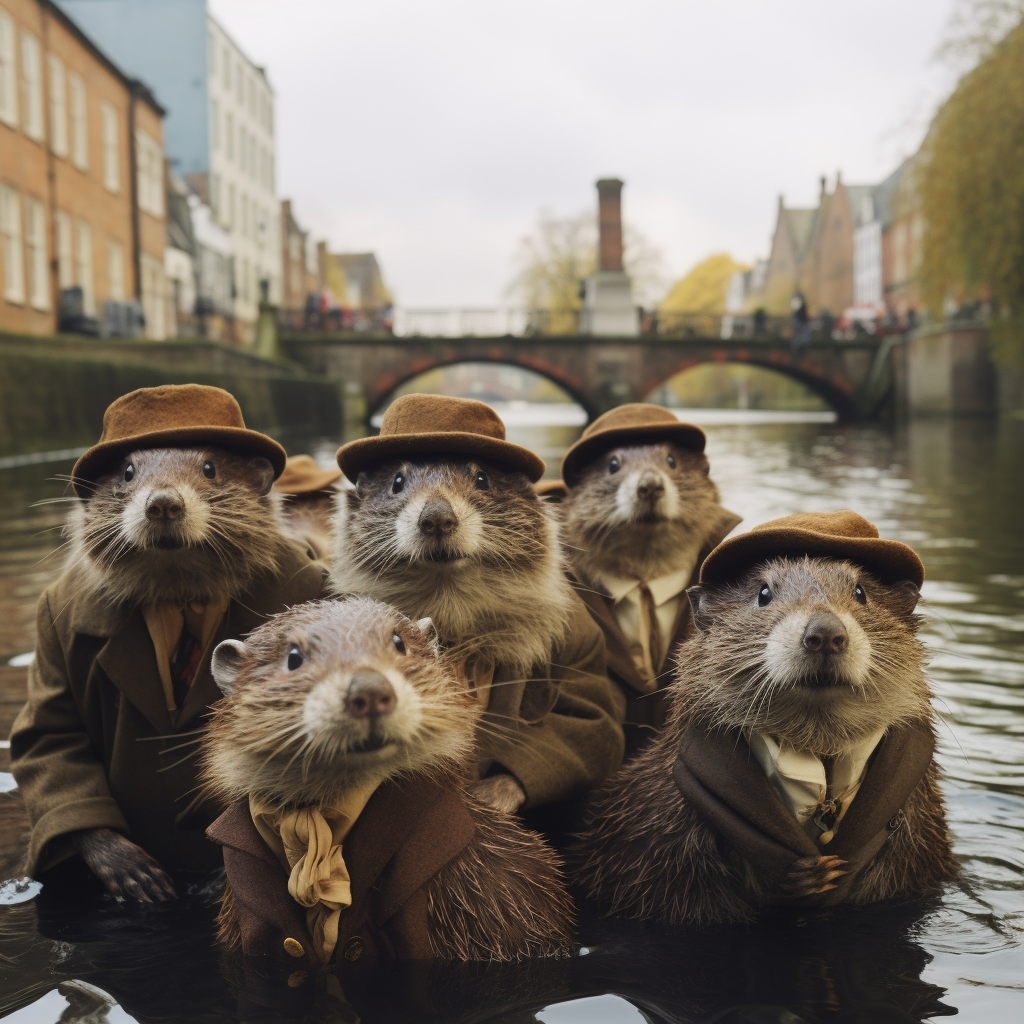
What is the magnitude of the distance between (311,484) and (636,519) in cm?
162

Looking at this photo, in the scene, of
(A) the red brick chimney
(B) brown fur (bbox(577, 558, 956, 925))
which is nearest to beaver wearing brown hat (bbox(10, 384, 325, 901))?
(B) brown fur (bbox(577, 558, 956, 925))

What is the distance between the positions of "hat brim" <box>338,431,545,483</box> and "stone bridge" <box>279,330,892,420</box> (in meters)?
37.0

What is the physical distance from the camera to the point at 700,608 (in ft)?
11.0

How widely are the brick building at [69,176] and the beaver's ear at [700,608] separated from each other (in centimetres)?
2058

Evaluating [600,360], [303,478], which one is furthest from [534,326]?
[303,478]

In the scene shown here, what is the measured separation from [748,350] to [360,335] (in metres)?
14.1

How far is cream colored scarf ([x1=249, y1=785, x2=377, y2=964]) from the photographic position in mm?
2648

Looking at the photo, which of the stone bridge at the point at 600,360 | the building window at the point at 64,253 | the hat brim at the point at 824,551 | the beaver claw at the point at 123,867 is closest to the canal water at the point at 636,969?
the beaver claw at the point at 123,867

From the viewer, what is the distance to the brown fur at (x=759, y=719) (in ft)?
9.80

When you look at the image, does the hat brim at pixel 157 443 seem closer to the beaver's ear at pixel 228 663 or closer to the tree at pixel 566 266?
the beaver's ear at pixel 228 663

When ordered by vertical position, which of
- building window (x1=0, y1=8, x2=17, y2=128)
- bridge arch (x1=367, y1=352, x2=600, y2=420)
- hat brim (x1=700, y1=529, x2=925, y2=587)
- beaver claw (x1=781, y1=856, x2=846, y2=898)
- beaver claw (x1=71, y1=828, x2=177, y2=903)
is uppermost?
building window (x1=0, y1=8, x2=17, y2=128)

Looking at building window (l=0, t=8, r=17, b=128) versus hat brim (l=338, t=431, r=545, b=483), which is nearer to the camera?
hat brim (l=338, t=431, r=545, b=483)

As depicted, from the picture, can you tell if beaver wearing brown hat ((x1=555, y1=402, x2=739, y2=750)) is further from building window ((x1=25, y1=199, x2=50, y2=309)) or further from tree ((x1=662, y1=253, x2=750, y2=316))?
tree ((x1=662, y1=253, x2=750, y2=316))

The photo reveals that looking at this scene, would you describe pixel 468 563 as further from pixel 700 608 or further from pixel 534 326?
pixel 534 326
